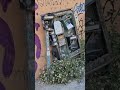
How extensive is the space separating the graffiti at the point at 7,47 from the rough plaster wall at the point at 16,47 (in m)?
0.02

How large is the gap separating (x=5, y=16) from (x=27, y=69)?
1.51ft

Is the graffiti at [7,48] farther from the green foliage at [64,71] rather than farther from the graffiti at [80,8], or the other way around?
the graffiti at [80,8]

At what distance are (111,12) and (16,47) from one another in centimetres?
188

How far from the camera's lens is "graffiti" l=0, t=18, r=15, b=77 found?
3.40m

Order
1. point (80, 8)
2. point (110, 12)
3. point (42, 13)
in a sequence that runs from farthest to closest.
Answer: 1. point (110, 12)
2. point (42, 13)
3. point (80, 8)

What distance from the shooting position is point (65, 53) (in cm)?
323

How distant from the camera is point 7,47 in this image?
345 cm

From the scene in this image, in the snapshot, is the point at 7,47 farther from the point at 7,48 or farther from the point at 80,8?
the point at 80,8

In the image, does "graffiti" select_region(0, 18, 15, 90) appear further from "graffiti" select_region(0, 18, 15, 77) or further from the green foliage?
the green foliage

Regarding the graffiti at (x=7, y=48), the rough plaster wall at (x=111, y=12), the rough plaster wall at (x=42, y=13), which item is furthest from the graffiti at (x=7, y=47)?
the rough plaster wall at (x=111, y=12)

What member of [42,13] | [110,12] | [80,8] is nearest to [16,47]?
[42,13]

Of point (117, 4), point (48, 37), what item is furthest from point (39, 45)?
point (117, 4)

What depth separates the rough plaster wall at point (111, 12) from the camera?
4.97 m

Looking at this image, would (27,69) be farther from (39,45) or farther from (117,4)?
(117,4)
